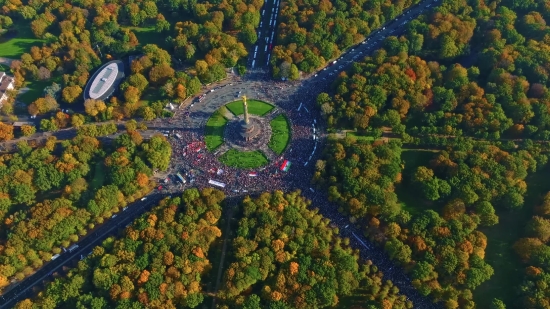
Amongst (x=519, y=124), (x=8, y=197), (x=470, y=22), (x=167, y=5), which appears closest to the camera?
(x=8, y=197)

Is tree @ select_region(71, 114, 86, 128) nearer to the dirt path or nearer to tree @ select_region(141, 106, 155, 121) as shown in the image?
tree @ select_region(141, 106, 155, 121)

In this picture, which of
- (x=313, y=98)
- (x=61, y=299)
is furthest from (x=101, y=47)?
(x=61, y=299)

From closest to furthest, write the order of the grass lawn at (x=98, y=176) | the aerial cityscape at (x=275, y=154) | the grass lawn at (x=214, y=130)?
the aerial cityscape at (x=275, y=154) → the grass lawn at (x=98, y=176) → the grass lawn at (x=214, y=130)

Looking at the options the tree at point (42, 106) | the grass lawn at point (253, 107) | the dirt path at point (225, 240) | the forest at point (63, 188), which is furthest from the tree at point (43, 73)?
the dirt path at point (225, 240)

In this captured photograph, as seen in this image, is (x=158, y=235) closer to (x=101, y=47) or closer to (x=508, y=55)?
(x=101, y=47)

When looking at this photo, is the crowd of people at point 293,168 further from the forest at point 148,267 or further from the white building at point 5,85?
the white building at point 5,85
